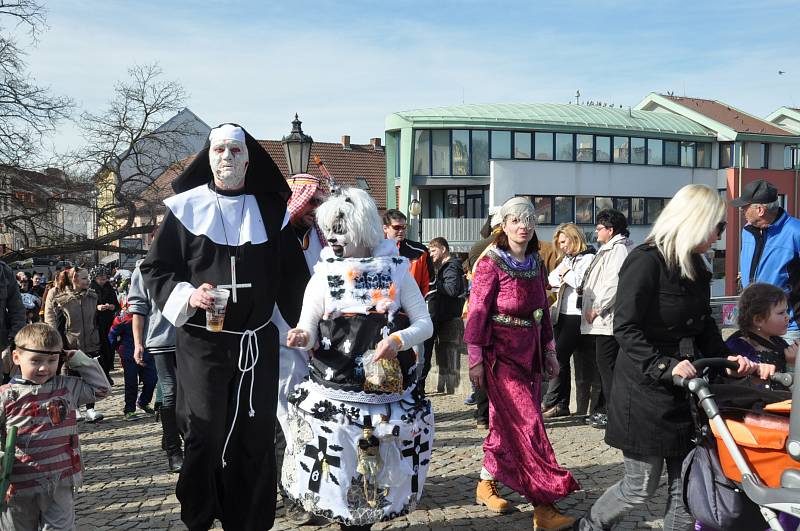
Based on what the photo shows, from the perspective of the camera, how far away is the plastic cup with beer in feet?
11.7

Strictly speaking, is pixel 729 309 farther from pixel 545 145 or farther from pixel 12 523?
pixel 545 145

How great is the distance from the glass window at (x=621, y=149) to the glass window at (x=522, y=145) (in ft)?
17.3

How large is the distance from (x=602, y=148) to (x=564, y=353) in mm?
34362

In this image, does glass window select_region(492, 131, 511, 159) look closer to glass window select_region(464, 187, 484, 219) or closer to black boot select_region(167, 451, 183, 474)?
glass window select_region(464, 187, 484, 219)

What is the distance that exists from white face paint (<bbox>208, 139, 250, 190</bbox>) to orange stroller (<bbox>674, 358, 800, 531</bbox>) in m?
2.43

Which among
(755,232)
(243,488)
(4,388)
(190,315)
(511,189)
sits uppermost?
(511,189)

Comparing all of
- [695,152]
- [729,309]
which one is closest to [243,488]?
[729,309]

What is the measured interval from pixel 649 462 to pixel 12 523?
313cm

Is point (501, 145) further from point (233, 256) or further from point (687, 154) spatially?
point (233, 256)

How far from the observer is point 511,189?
124 feet

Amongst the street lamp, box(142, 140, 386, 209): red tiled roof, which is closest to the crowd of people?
the street lamp

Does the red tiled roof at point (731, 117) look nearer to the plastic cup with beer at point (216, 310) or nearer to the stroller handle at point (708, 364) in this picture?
the stroller handle at point (708, 364)

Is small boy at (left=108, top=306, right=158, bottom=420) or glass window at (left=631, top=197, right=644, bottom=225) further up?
glass window at (left=631, top=197, right=644, bottom=225)

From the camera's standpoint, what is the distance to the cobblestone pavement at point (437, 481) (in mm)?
4652
